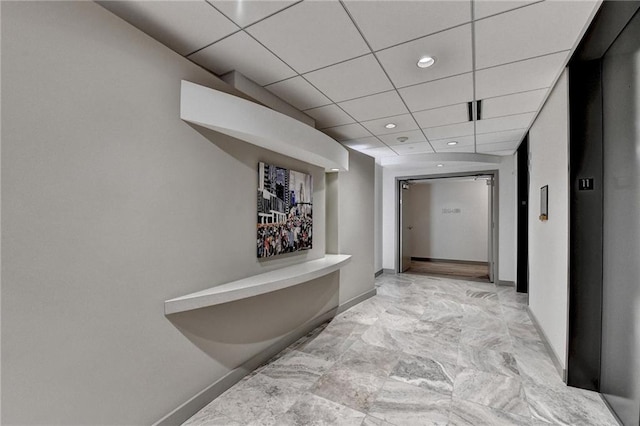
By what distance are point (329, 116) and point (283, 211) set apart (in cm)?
146

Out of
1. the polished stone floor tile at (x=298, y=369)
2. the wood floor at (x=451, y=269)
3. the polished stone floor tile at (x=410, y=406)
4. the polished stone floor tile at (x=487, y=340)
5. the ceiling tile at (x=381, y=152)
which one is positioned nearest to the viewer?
the polished stone floor tile at (x=410, y=406)

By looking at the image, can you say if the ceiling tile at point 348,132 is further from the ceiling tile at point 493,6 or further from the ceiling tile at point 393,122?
the ceiling tile at point 493,6

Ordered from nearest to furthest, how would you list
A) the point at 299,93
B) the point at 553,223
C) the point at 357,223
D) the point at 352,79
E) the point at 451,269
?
the point at 352,79 < the point at 553,223 < the point at 299,93 < the point at 357,223 < the point at 451,269

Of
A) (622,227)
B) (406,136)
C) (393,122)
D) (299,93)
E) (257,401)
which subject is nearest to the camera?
(622,227)

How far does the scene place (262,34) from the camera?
2.05m

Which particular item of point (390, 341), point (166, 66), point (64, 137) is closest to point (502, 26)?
point (166, 66)

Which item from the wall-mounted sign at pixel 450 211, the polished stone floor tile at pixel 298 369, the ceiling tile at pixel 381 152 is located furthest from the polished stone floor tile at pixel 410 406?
the wall-mounted sign at pixel 450 211

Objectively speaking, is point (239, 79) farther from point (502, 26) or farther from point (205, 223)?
point (502, 26)

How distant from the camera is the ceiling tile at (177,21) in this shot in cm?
176

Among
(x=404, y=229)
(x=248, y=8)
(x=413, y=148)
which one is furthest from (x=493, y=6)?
(x=404, y=229)

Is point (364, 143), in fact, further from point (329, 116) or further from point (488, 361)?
point (488, 361)

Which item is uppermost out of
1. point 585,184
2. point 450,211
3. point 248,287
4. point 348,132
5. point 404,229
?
point 348,132

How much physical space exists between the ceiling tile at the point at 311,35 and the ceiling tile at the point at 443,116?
5.39 feet

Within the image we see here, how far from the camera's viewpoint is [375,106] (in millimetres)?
3354
